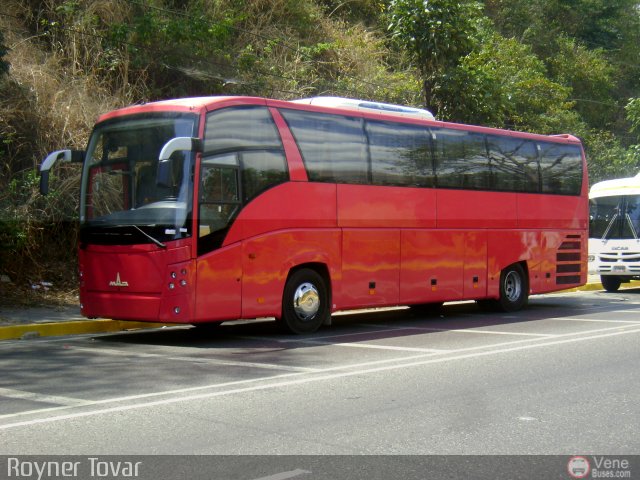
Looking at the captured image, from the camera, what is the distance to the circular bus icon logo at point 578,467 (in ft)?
18.5

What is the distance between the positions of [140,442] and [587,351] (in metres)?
6.78

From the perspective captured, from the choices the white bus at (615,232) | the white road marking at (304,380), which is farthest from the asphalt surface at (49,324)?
the white bus at (615,232)

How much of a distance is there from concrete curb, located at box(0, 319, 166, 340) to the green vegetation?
306 cm

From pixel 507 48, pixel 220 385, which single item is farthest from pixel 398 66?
pixel 220 385

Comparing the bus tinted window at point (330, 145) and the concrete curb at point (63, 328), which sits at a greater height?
the bus tinted window at point (330, 145)

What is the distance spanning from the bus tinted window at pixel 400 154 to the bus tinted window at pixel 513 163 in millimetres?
1986

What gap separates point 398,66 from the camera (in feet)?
95.8

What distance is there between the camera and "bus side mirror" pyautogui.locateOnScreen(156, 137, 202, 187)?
10562mm

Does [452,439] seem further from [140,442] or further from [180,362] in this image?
[180,362]

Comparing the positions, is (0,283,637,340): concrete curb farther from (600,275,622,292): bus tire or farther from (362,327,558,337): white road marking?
(600,275,622,292): bus tire

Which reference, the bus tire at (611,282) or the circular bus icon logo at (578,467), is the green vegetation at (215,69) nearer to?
the bus tire at (611,282)

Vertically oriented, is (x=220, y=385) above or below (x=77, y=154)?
below

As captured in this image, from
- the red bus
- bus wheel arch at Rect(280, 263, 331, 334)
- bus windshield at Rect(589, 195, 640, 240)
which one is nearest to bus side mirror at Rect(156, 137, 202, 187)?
the red bus

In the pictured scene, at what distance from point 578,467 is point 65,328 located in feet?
29.3
